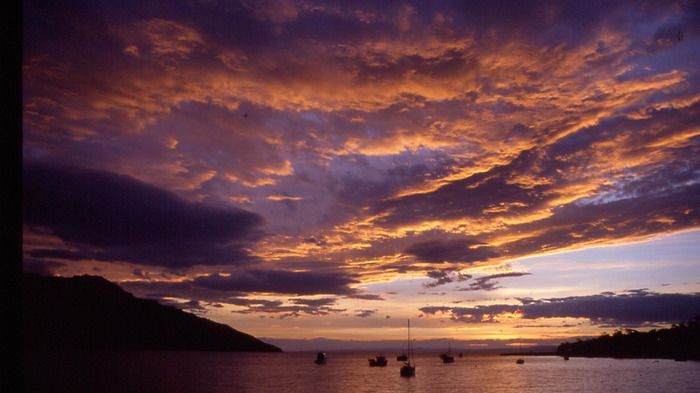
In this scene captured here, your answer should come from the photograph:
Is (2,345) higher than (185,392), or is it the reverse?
(2,345)

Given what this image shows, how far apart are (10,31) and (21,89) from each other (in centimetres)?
27

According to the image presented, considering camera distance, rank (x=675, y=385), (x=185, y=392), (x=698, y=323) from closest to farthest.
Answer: (x=185, y=392)
(x=675, y=385)
(x=698, y=323)

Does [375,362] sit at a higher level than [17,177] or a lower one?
lower

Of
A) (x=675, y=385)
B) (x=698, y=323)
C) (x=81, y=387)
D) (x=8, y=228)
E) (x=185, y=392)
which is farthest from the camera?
(x=698, y=323)

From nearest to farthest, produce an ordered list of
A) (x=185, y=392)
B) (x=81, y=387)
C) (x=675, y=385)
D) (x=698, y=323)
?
(x=185, y=392)
(x=81, y=387)
(x=675, y=385)
(x=698, y=323)

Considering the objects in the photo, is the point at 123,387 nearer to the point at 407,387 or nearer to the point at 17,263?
the point at 407,387

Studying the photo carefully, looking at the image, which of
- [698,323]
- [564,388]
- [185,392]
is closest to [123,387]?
[185,392]

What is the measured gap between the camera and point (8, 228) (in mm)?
2148

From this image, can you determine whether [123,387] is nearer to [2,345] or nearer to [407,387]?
[407,387]

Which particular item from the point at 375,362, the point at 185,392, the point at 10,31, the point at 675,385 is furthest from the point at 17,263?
the point at 375,362

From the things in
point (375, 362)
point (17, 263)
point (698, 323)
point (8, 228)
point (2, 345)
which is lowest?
point (375, 362)

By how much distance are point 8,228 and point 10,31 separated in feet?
3.05

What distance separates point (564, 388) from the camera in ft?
307

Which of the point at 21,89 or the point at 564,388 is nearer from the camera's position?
the point at 21,89
